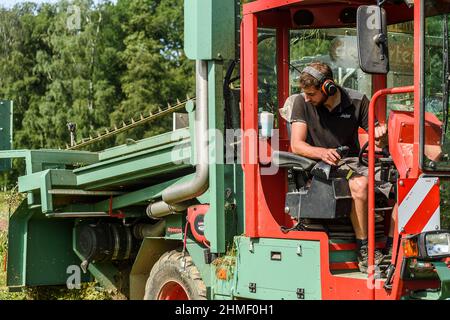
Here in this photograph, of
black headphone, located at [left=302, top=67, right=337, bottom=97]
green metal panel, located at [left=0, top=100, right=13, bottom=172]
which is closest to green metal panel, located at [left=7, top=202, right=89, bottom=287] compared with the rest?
green metal panel, located at [left=0, top=100, right=13, bottom=172]

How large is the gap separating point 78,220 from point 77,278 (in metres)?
0.60

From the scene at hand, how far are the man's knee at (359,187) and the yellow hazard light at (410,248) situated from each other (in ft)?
1.64

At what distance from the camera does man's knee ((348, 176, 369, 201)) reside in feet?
16.7

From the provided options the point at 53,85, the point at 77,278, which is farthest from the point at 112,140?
the point at 77,278

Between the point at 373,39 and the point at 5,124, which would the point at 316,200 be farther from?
the point at 5,124

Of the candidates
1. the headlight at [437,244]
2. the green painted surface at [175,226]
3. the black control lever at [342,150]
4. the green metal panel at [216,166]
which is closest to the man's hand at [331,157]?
the black control lever at [342,150]

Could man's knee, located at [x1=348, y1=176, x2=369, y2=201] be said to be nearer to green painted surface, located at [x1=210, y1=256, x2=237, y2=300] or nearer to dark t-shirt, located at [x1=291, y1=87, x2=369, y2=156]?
dark t-shirt, located at [x1=291, y1=87, x2=369, y2=156]

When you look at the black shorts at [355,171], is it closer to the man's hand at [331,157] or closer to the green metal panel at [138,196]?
the man's hand at [331,157]

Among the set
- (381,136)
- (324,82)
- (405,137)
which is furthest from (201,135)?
(405,137)

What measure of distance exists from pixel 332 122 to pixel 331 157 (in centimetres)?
41

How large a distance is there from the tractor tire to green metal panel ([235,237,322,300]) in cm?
65
